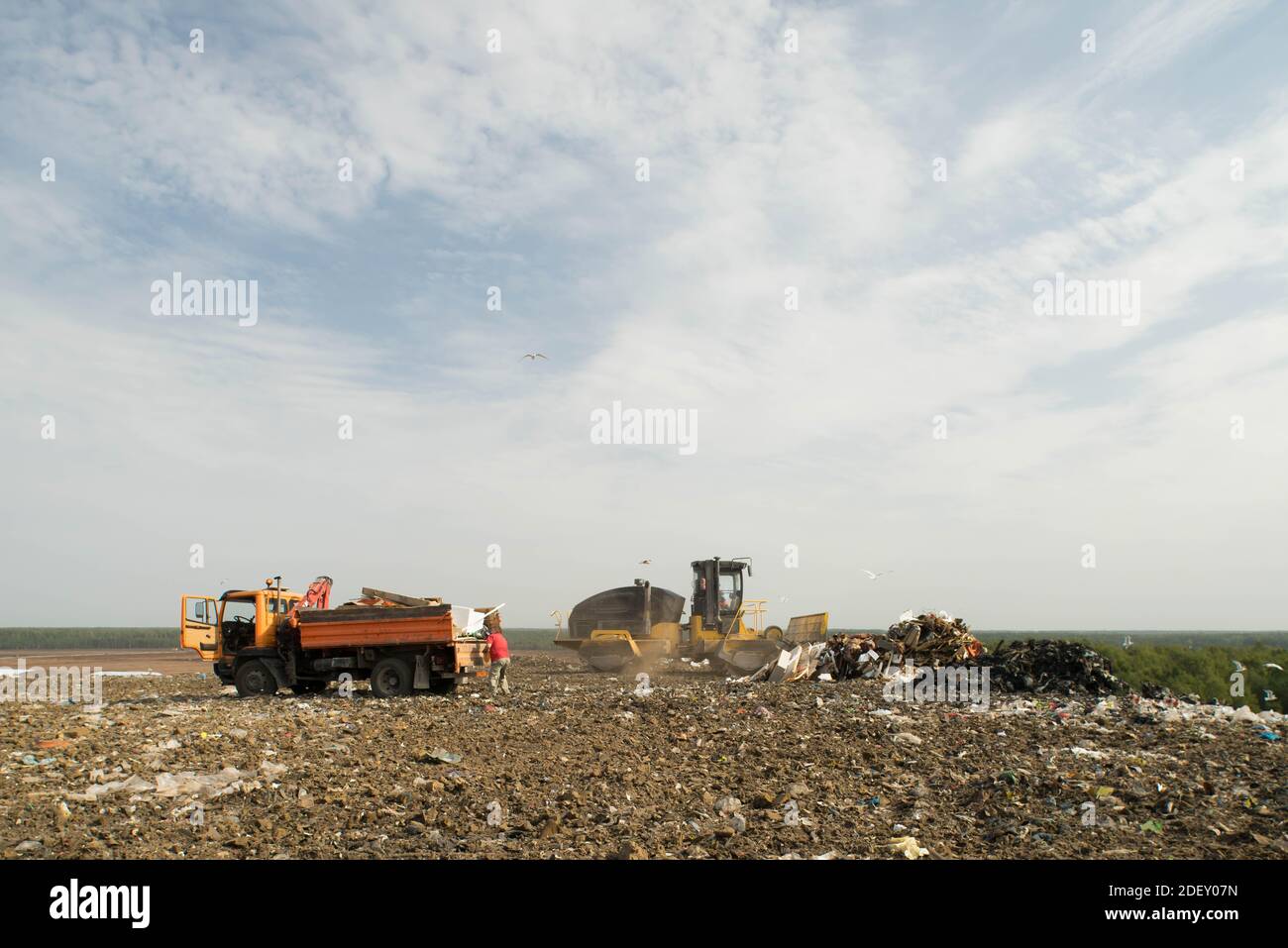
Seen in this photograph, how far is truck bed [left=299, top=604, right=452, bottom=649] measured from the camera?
15055 mm

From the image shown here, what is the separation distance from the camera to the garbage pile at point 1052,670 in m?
14.4

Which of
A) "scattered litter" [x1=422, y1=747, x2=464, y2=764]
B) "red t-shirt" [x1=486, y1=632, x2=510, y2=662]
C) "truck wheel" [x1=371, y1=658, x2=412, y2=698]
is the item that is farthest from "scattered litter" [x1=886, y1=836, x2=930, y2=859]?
"red t-shirt" [x1=486, y1=632, x2=510, y2=662]

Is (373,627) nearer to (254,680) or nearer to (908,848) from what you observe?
(254,680)

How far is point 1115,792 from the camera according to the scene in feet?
24.2

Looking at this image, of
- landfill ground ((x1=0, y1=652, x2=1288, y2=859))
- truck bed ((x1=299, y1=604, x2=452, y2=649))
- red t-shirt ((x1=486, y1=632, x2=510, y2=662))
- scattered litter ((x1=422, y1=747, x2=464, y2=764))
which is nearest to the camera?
landfill ground ((x1=0, y1=652, x2=1288, y2=859))

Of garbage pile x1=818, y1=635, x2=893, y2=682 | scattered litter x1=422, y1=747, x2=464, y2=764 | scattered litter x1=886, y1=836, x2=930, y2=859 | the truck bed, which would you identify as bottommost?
garbage pile x1=818, y1=635, x2=893, y2=682

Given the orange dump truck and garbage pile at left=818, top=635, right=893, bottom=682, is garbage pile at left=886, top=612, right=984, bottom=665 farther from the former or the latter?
the orange dump truck

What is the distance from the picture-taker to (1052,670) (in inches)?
594

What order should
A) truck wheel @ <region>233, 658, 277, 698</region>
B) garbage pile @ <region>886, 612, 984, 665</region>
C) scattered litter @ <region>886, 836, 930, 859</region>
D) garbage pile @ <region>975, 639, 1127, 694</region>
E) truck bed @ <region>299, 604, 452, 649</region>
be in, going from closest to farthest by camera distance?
scattered litter @ <region>886, 836, 930, 859</region>, garbage pile @ <region>975, 639, 1127, 694</region>, truck bed @ <region>299, 604, 452, 649</region>, truck wheel @ <region>233, 658, 277, 698</region>, garbage pile @ <region>886, 612, 984, 665</region>

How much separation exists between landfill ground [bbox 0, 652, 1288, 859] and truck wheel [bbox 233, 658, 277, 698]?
2.58 m

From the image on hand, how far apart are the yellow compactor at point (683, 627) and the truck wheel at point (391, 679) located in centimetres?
740

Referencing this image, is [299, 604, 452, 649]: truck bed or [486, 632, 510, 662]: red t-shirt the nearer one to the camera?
[299, 604, 452, 649]: truck bed
